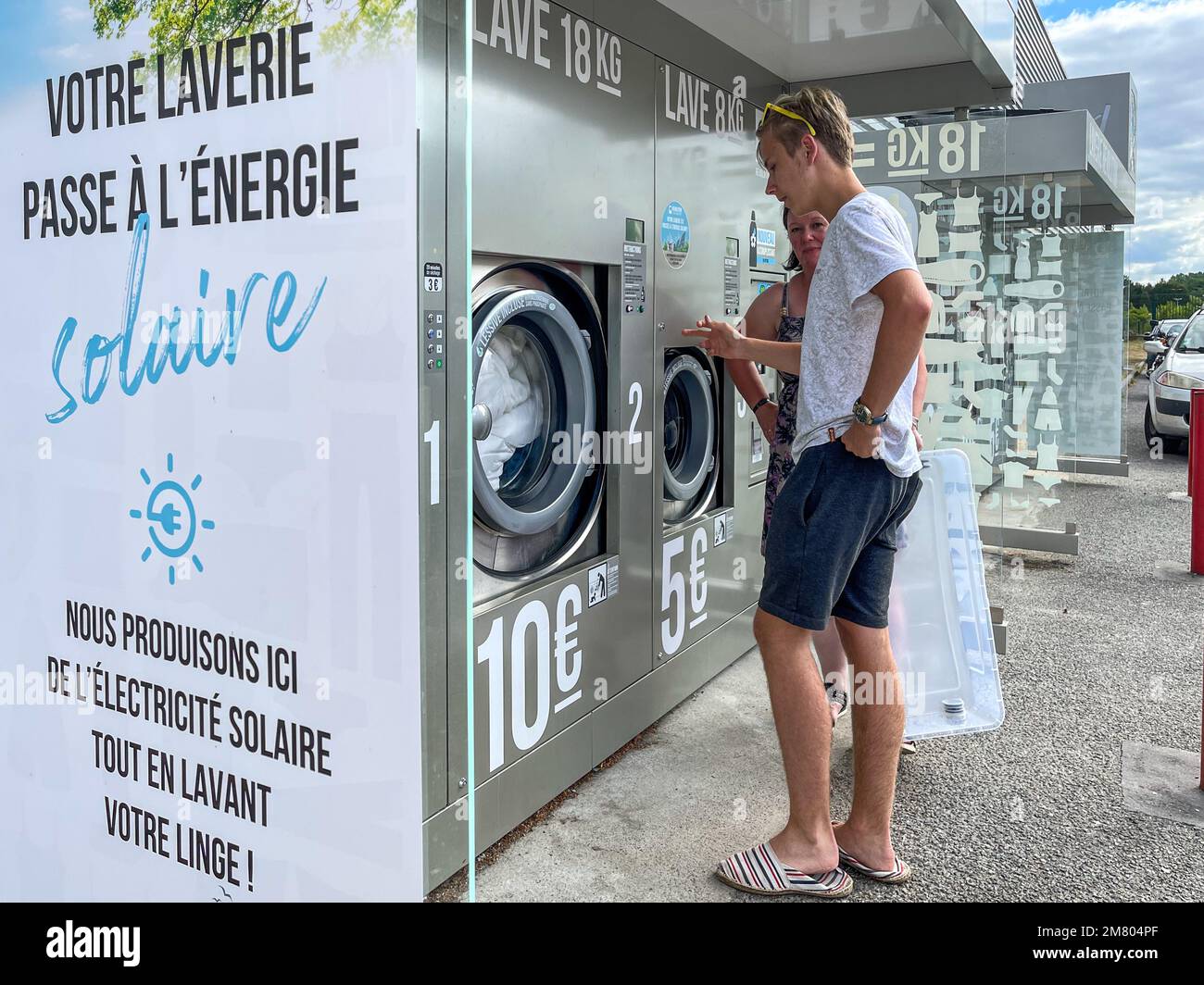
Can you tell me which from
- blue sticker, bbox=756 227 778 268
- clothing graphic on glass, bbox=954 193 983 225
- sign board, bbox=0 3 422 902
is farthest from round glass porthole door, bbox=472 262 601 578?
clothing graphic on glass, bbox=954 193 983 225

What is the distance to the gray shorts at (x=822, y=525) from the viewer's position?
2514mm

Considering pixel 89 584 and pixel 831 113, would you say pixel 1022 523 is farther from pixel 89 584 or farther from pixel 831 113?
pixel 89 584

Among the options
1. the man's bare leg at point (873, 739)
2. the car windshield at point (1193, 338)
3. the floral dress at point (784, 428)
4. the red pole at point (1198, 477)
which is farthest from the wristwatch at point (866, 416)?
the car windshield at point (1193, 338)

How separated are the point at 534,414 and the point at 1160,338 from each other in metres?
11.2

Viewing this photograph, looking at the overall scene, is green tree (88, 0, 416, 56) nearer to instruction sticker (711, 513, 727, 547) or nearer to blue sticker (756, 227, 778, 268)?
instruction sticker (711, 513, 727, 547)

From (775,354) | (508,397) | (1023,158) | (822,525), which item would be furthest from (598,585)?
(1023,158)

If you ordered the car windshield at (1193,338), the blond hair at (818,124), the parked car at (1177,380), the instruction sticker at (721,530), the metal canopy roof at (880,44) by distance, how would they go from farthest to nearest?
the car windshield at (1193,338), the parked car at (1177,380), the instruction sticker at (721,530), the metal canopy roof at (880,44), the blond hair at (818,124)

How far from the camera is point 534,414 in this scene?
3244 mm

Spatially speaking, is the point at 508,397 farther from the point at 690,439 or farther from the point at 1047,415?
the point at 1047,415

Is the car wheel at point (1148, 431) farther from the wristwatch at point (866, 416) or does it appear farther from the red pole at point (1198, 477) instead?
the wristwatch at point (866, 416)

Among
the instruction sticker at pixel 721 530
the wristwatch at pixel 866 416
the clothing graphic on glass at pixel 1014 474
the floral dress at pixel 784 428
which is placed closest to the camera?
the wristwatch at pixel 866 416

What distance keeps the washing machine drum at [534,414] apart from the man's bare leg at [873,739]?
3.08ft

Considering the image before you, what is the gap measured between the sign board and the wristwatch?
1.29 meters
